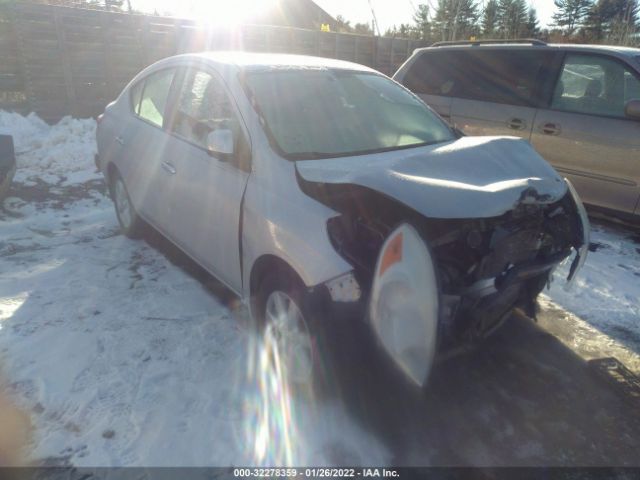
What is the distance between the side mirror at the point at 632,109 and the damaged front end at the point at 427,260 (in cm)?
260

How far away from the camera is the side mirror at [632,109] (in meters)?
4.34

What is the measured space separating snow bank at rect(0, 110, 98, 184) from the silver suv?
18.5ft

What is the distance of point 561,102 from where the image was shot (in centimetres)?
513

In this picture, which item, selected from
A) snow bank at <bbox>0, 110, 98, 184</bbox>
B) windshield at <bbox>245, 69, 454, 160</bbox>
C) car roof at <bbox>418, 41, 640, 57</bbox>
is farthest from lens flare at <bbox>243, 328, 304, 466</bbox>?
snow bank at <bbox>0, 110, 98, 184</bbox>

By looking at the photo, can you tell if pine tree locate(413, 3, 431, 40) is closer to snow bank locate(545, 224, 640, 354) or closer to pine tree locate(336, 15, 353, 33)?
pine tree locate(336, 15, 353, 33)

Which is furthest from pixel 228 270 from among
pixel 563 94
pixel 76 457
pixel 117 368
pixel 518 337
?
pixel 563 94

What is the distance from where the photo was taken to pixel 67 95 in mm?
10195

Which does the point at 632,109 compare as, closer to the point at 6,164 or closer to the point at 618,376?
the point at 618,376

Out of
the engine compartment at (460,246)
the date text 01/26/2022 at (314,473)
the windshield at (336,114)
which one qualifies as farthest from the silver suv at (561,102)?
the date text 01/26/2022 at (314,473)

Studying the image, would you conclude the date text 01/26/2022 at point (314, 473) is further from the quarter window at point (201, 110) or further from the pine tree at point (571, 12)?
the pine tree at point (571, 12)

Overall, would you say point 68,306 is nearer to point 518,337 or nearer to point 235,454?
point 235,454

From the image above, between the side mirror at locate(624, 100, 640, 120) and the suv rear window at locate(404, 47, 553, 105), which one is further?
the suv rear window at locate(404, 47, 553, 105)

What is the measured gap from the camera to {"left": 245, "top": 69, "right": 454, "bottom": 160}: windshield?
2.90 metres

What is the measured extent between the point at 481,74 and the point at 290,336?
477cm
